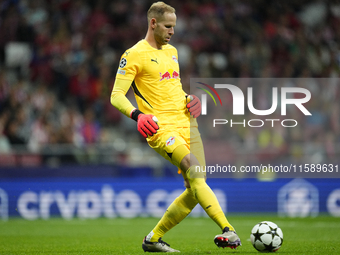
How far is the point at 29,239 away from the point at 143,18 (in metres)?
9.33

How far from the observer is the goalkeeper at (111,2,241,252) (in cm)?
514

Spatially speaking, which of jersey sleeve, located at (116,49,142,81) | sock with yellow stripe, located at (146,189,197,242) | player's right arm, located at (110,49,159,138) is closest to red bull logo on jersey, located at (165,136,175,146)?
player's right arm, located at (110,49,159,138)

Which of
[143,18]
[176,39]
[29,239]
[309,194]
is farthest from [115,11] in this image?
[29,239]

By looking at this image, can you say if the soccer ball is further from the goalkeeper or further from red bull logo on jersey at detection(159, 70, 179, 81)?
red bull logo on jersey at detection(159, 70, 179, 81)

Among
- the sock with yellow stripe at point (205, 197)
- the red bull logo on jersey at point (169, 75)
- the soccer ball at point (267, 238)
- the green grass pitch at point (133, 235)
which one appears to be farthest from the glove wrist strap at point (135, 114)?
the soccer ball at point (267, 238)

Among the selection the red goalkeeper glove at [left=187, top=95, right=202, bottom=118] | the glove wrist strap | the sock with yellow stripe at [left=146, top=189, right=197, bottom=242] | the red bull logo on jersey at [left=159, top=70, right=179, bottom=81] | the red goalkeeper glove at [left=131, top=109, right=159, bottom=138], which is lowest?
the sock with yellow stripe at [left=146, top=189, right=197, bottom=242]

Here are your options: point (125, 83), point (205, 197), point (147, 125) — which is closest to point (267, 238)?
point (205, 197)

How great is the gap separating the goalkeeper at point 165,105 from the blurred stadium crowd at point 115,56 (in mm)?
5780

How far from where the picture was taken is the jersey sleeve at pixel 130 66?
5.27 m

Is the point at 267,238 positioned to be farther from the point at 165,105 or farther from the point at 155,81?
the point at 155,81

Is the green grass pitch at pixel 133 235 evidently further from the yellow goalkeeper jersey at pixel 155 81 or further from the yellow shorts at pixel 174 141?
the yellow goalkeeper jersey at pixel 155 81

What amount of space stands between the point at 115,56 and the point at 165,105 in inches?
360

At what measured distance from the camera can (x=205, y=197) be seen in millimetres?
5047

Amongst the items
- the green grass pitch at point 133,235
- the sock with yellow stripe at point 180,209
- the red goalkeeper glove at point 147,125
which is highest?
the red goalkeeper glove at point 147,125
